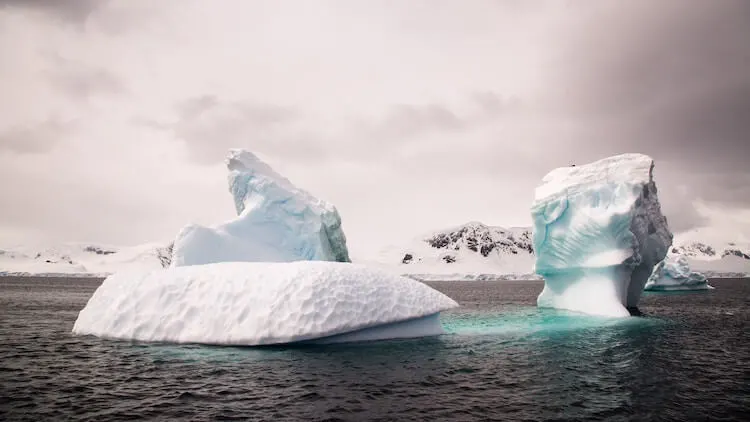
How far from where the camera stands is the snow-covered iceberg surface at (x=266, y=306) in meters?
16.8

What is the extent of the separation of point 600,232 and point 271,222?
77.7 ft

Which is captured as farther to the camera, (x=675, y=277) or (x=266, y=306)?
(x=675, y=277)

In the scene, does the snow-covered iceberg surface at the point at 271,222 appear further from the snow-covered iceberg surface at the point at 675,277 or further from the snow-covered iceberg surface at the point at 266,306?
the snow-covered iceberg surface at the point at 675,277

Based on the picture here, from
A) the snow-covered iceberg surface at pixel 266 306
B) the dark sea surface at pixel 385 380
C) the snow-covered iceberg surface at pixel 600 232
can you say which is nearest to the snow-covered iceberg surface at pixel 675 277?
the snow-covered iceberg surface at pixel 600 232

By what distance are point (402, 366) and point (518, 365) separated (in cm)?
380

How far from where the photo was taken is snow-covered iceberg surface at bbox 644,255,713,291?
2837 inches

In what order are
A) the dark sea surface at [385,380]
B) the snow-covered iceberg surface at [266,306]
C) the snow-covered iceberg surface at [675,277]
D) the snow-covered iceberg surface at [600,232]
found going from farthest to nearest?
the snow-covered iceberg surface at [675,277]
the snow-covered iceberg surface at [600,232]
the snow-covered iceberg surface at [266,306]
the dark sea surface at [385,380]

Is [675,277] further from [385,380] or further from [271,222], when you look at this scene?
[385,380]

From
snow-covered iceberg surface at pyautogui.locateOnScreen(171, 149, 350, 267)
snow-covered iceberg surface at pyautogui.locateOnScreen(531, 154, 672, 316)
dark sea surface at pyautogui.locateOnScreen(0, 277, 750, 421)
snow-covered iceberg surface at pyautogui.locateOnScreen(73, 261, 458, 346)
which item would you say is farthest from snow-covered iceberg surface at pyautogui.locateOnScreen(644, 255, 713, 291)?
snow-covered iceberg surface at pyautogui.locateOnScreen(73, 261, 458, 346)

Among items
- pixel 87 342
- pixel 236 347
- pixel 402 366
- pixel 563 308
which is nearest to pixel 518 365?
pixel 402 366

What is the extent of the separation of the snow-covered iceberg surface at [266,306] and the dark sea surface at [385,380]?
2.32ft

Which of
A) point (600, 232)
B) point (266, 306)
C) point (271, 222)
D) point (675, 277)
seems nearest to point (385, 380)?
point (266, 306)

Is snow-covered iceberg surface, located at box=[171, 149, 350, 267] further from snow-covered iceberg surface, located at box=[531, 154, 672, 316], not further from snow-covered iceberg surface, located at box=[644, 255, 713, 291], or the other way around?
snow-covered iceberg surface, located at box=[644, 255, 713, 291]

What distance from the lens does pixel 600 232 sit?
100 feet
